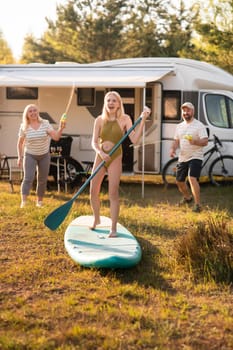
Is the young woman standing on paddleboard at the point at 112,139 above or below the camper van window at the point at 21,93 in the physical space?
below

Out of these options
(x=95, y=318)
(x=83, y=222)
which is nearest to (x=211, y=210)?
(x=83, y=222)

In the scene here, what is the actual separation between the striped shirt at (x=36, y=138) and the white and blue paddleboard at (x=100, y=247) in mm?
1981

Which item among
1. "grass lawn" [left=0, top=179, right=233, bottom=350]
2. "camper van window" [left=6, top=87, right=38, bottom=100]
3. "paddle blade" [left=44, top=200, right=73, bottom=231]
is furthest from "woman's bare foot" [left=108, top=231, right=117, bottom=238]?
"camper van window" [left=6, top=87, right=38, bottom=100]

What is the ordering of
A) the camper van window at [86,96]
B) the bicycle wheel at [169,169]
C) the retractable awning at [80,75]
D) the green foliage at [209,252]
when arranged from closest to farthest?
the green foliage at [209,252] < the retractable awning at [80,75] < the bicycle wheel at [169,169] < the camper van window at [86,96]

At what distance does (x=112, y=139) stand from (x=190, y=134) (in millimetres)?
2448

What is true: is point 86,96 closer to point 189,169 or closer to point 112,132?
point 189,169

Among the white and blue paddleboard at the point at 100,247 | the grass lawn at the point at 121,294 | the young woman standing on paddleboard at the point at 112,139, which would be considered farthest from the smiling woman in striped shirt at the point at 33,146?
the young woman standing on paddleboard at the point at 112,139

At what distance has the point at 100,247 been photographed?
17.6ft

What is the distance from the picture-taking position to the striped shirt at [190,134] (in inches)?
313

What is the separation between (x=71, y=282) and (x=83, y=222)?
1.78 m

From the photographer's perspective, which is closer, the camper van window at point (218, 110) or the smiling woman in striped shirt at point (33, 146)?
the smiling woman in striped shirt at point (33, 146)

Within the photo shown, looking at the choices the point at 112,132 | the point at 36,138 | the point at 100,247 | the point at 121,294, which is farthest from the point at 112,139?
the point at 36,138

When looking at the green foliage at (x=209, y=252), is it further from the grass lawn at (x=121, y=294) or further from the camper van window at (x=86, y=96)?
the camper van window at (x=86, y=96)

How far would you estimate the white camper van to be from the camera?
34.4ft
